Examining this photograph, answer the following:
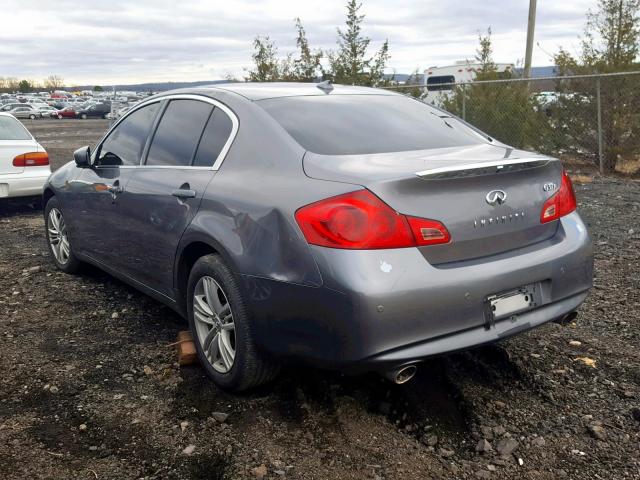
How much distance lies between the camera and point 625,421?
304cm

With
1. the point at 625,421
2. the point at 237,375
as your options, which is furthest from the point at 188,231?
the point at 625,421

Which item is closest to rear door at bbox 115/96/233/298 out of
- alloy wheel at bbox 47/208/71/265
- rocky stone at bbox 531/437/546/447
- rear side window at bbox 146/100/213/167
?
rear side window at bbox 146/100/213/167

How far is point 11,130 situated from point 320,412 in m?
7.73

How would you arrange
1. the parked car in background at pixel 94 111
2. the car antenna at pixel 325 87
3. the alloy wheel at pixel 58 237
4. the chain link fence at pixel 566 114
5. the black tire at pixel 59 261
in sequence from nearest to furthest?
1. the car antenna at pixel 325 87
2. the black tire at pixel 59 261
3. the alloy wheel at pixel 58 237
4. the chain link fence at pixel 566 114
5. the parked car in background at pixel 94 111

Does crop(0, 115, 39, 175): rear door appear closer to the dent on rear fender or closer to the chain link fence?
the dent on rear fender

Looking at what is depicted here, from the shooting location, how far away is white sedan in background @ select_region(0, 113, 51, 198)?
Answer: 8.63 metres

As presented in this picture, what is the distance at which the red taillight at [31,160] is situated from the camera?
8.74 m

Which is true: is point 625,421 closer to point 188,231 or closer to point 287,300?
point 287,300

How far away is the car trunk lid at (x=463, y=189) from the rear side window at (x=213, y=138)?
73cm

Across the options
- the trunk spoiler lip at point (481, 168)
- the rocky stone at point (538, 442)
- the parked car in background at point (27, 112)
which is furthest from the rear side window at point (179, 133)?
the parked car in background at point (27, 112)

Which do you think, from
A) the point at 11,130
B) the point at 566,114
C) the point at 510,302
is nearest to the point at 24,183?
the point at 11,130

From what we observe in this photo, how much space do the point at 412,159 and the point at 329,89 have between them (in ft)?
3.86

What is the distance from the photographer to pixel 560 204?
11.0 feet

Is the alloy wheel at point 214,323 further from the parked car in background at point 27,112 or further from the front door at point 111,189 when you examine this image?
the parked car in background at point 27,112
